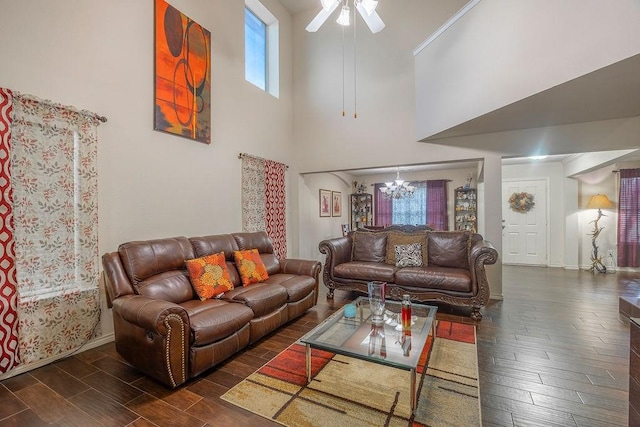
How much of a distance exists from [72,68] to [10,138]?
825mm

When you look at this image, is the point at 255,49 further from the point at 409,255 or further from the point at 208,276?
the point at 409,255

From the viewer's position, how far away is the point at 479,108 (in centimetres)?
338

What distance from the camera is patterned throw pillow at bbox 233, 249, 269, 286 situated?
10.6ft

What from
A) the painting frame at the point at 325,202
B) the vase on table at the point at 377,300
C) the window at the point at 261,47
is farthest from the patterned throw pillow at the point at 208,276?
the painting frame at the point at 325,202

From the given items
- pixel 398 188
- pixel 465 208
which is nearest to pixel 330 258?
Result: pixel 398 188

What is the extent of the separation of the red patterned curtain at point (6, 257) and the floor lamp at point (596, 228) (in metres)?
8.68

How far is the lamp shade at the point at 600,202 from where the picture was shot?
18.9 feet

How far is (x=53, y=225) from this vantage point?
2.39 m

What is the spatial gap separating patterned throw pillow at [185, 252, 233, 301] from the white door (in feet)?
22.5

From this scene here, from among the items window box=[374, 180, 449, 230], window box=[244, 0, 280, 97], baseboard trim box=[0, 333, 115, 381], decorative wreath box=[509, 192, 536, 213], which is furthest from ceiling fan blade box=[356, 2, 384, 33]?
decorative wreath box=[509, 192, 536, 213]

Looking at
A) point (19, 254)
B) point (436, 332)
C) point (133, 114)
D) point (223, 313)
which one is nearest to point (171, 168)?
point (133, 114)

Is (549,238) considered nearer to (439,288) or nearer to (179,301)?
(439,288)

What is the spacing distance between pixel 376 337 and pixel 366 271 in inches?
72.0

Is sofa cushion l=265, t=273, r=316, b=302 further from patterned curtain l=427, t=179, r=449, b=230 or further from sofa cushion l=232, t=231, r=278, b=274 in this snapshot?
patterned curtain l=427, t=179, r=449, b=230
